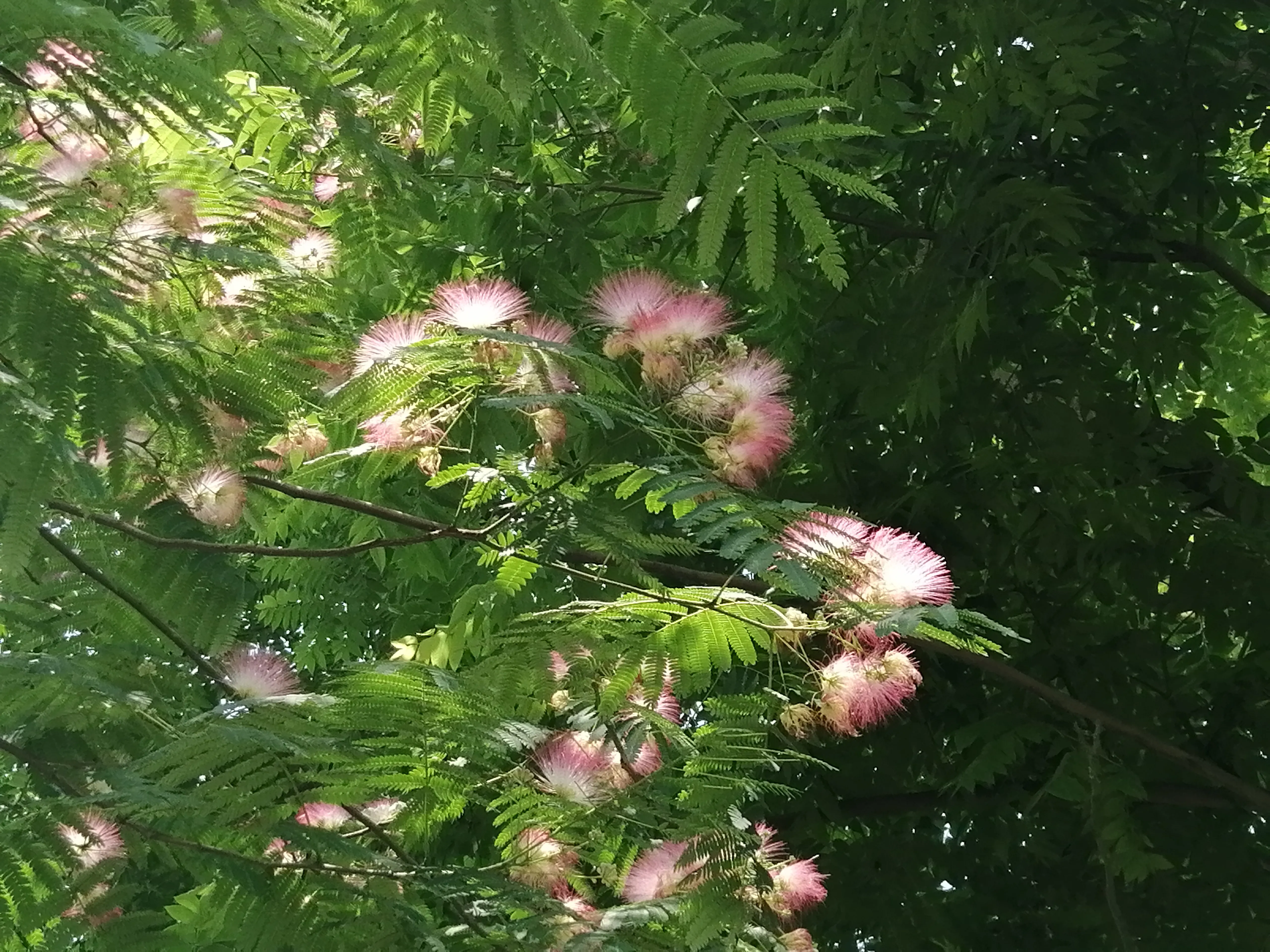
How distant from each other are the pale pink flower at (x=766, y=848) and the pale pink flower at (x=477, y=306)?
1057 mm

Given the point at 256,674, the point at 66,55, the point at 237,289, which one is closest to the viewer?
the point at 66,55

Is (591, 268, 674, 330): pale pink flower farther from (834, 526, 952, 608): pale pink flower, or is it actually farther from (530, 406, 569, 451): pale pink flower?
(834, 526, 952, 608): pale pink flower

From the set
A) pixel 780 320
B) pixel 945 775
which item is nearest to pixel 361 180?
pixel 780 320

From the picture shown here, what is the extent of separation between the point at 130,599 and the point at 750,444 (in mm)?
1054

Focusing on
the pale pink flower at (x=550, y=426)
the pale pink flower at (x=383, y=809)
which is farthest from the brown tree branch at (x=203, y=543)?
the pale pink flower at (x=383, y=809)

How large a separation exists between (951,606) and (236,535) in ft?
7.28

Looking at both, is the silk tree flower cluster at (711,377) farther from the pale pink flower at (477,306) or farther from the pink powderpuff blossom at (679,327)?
the pale pink flower at (477,306)

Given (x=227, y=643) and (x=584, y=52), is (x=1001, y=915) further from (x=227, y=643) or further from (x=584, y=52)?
(x=584, y=52)

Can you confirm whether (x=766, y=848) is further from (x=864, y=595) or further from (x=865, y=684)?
(x=864, y=595)

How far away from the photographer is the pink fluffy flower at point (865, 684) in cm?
184

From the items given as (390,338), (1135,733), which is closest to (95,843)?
(390,338)

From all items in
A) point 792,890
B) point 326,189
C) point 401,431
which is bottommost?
point 792,890

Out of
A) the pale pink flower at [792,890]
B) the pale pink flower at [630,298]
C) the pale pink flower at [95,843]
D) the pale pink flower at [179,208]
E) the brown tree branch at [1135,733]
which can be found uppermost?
the brown tree branch at [1135,733]

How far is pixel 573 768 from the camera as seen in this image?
2.24m
